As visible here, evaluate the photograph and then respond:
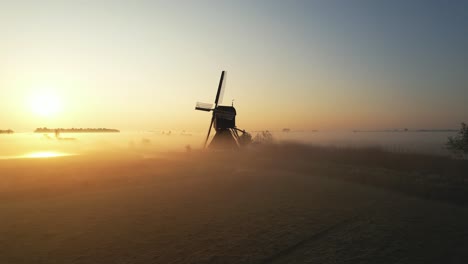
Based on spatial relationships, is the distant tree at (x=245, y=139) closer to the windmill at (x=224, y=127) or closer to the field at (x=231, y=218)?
the windmill at (x=224, y=127)

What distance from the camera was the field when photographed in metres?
8.75

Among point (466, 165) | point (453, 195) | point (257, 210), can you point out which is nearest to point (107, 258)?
point (257, 210)

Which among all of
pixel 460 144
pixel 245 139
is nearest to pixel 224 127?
pixel 245 139

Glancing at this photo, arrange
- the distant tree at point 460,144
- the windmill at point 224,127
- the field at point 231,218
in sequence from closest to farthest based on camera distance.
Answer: the field at point 231,218 < the distant tree at point 460,144 < the windmill at point 224,127

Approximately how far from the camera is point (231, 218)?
12312 mm

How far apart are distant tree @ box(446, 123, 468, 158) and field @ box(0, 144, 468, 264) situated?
27.6ft

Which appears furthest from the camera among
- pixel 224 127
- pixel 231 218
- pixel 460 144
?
pixel 224 127

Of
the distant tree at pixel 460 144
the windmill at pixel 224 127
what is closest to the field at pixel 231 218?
the distant tree at pixel 460 144

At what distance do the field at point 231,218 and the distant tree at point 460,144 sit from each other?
8403mm

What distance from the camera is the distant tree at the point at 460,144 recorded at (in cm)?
2888

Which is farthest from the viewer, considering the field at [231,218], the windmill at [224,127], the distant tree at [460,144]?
the windmill at [224,127]

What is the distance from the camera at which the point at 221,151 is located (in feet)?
137

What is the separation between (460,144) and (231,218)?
30.7m

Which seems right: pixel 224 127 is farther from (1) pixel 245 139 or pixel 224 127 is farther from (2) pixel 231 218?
(2) pixel 231 218
